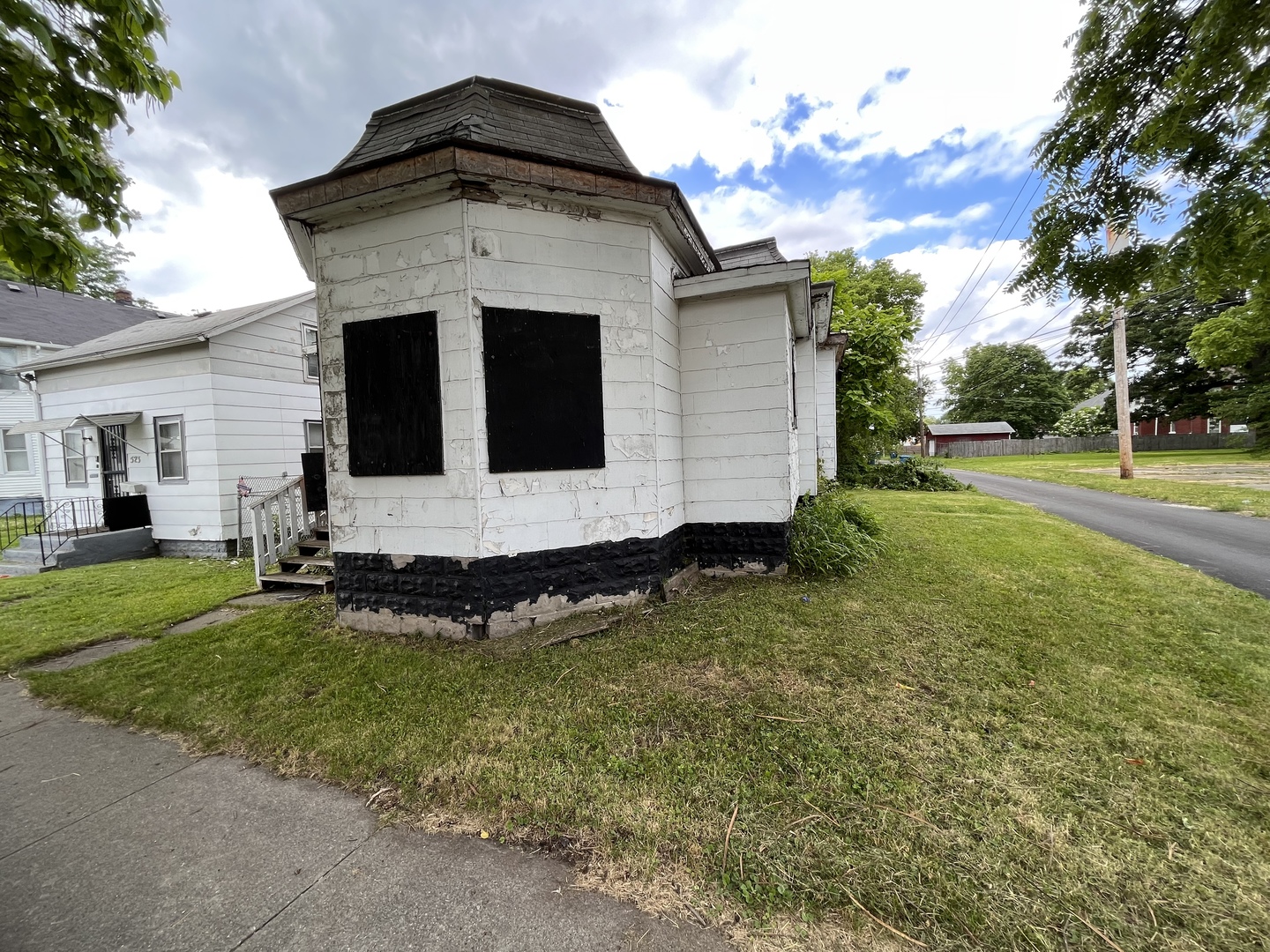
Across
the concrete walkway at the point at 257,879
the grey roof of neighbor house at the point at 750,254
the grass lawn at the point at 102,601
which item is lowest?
the concrete walkway at the point at 257,879

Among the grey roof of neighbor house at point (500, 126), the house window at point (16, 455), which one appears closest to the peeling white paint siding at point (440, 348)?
the grey roof of neighbor house at point (500, 126)

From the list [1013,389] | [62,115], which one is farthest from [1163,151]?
[1013,389]

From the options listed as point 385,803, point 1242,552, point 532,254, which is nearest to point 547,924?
point 385,803

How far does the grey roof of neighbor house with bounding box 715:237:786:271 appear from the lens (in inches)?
336

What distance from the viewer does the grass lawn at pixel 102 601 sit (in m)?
5.00

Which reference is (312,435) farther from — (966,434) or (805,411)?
(966,434)

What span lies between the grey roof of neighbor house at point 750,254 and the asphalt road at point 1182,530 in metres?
7.30

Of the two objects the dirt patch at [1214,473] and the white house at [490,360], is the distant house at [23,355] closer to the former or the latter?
the white house at [490,360]

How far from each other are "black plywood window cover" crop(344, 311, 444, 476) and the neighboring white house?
7.22 meters

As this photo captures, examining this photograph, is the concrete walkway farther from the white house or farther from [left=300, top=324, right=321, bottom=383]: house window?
[left=300, top=324, right=321, bottom=383]: house window

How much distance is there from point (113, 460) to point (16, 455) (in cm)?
881

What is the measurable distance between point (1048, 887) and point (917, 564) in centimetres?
500

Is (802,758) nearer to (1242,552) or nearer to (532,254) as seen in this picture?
(532,254)

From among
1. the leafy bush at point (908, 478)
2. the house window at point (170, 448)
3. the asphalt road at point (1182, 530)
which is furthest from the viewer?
the leafy bush at point (908, 478)
